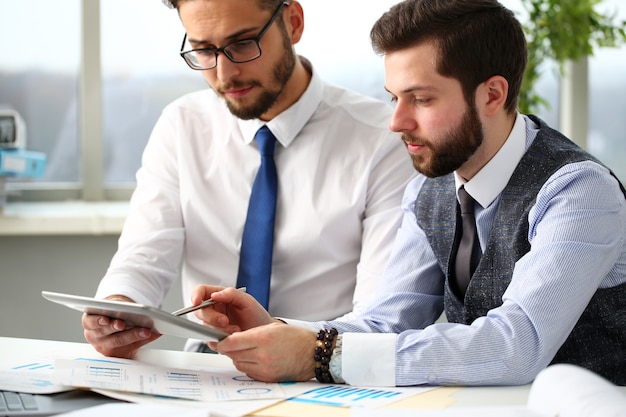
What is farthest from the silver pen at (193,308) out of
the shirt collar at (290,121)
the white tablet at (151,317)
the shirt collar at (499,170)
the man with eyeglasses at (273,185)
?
the shirt collar at (290,121)

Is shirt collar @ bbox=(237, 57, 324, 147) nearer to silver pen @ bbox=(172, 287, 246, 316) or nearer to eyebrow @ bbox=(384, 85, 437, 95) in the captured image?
eyebrow @ bbox=(384, 85, 437, 95)

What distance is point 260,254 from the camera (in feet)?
6.74

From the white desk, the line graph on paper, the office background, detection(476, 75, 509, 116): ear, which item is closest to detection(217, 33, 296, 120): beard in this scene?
detection(476, 75, 509, 116): ear

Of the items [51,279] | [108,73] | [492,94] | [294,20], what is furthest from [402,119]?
[108,73]

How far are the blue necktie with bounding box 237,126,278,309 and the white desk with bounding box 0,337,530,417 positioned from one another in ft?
1.54

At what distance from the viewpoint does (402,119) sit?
1.68 meters

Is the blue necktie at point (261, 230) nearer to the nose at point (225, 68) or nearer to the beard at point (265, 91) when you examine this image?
the beard at point (265, 91)

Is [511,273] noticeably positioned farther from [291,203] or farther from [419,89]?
[291,203]

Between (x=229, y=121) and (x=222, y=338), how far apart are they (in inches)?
37.6

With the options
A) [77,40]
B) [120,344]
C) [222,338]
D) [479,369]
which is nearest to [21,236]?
[77,40]

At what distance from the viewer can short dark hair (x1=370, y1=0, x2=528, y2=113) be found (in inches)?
65.7

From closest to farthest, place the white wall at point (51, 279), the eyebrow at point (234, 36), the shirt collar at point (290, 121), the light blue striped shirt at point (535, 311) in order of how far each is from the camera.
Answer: the light blue striped shirt at point (535, 311) → the eyebrow at point (234, 36) → the shirt collar at point (290, 121) → the white wall at point (51, 279)

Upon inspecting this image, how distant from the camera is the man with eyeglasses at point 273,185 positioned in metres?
2.03

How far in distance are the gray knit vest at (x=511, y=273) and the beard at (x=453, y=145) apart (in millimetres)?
101
